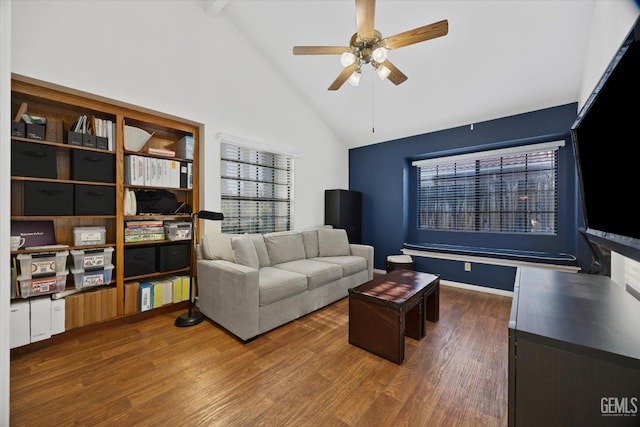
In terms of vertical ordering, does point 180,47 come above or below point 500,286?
above

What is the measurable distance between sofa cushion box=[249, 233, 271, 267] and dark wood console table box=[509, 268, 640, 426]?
96.8 inches

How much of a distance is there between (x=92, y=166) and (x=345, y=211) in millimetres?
3384

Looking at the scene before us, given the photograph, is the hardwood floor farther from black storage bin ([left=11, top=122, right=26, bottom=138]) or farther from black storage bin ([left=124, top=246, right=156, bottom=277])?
black storage bin ([left=11, top=122, right=26, bottom=138])

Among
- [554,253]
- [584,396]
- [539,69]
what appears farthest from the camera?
[554,253]

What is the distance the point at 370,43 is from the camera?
200 centimetres

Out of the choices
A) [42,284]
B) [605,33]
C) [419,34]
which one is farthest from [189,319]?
Result: [605,33]

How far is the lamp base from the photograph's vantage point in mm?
2485

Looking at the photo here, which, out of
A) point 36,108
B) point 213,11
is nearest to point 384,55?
point 213,11

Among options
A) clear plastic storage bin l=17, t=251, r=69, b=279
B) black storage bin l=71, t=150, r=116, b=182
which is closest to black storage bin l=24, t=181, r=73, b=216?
black storage bin l=71, t=150, r=116, b=182

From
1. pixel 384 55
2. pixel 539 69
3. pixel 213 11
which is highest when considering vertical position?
pixel 213 11

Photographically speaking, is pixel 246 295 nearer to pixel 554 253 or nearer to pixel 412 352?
pixel 412 352

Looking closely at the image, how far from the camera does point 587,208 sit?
1532 millimetres

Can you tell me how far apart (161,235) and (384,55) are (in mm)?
2834

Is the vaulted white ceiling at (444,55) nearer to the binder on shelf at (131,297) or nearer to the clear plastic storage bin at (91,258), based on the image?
the clear plastic storage bin at (91,258)
